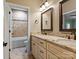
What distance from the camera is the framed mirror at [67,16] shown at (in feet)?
6.93

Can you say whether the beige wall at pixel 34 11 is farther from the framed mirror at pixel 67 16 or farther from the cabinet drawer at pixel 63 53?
the cabinet drawer at pixel 63 53

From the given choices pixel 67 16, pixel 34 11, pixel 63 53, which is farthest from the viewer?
pixel 34 11

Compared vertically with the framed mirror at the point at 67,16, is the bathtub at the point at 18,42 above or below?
below

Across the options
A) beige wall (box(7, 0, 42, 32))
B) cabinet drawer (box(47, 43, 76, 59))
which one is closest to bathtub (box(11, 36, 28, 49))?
beige wall (box(7, 0, 42, 32))

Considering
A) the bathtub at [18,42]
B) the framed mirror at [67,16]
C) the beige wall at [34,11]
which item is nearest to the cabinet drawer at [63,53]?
the framed mirror at [67,16]

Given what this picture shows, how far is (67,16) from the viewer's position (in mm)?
2338

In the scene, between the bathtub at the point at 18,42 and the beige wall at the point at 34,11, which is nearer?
the beige wall at the point at 34,11

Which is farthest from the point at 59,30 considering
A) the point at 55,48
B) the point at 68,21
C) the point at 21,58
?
the point at 21,58

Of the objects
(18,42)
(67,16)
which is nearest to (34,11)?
(67,16)

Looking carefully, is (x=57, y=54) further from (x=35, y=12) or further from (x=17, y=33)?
(x=17, y=33)

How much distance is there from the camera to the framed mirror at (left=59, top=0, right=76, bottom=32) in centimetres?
211

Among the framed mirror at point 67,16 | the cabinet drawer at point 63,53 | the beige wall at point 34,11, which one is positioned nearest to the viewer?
the cabinet drawer at point 63,53

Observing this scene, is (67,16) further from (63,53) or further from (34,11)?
(34,11)

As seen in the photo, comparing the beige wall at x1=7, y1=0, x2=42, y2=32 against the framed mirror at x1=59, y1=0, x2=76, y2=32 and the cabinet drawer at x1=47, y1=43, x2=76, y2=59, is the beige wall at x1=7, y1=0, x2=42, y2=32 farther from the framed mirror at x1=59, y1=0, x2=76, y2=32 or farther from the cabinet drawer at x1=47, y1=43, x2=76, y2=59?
the cabinet drawer at x1=47, y1=43, x2=76, y2=59
